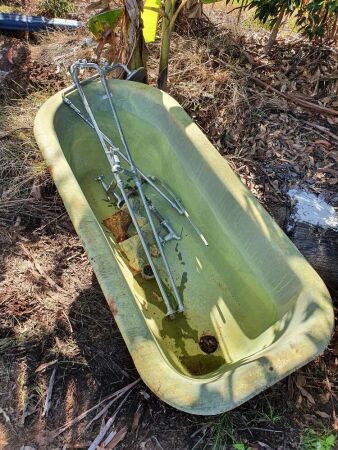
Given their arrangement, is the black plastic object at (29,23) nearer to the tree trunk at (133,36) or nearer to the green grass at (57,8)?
the green grass at (57,8)

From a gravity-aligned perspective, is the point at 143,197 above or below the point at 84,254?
above

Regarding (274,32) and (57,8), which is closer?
(274,32)

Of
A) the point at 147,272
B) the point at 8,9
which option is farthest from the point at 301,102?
the point at 8,9

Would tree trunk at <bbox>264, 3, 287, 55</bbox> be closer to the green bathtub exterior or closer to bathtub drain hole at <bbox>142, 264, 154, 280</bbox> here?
the green bathtub exterior

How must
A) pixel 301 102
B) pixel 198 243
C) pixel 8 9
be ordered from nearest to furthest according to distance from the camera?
pixel 198 243, pixel 301 102, pixel 8 9

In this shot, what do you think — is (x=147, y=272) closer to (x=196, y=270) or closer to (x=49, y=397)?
(x=196, y=270)

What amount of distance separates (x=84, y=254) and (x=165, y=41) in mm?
1850

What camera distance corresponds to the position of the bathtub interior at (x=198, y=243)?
→ 2225 millimetres

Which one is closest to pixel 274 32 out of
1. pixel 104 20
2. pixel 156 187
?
pixel 104 20

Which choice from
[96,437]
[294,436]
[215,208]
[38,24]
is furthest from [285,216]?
Answer: [38,24]

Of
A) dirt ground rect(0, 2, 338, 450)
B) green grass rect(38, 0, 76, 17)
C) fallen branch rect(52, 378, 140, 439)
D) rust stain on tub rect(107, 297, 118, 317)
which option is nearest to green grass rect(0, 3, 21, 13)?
green grass rect(38, 0, 76, 17)

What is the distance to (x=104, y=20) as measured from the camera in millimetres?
3008

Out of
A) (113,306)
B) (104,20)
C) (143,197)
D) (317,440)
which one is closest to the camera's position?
(113,306)

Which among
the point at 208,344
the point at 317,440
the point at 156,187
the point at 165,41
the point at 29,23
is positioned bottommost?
the point at 317,440
